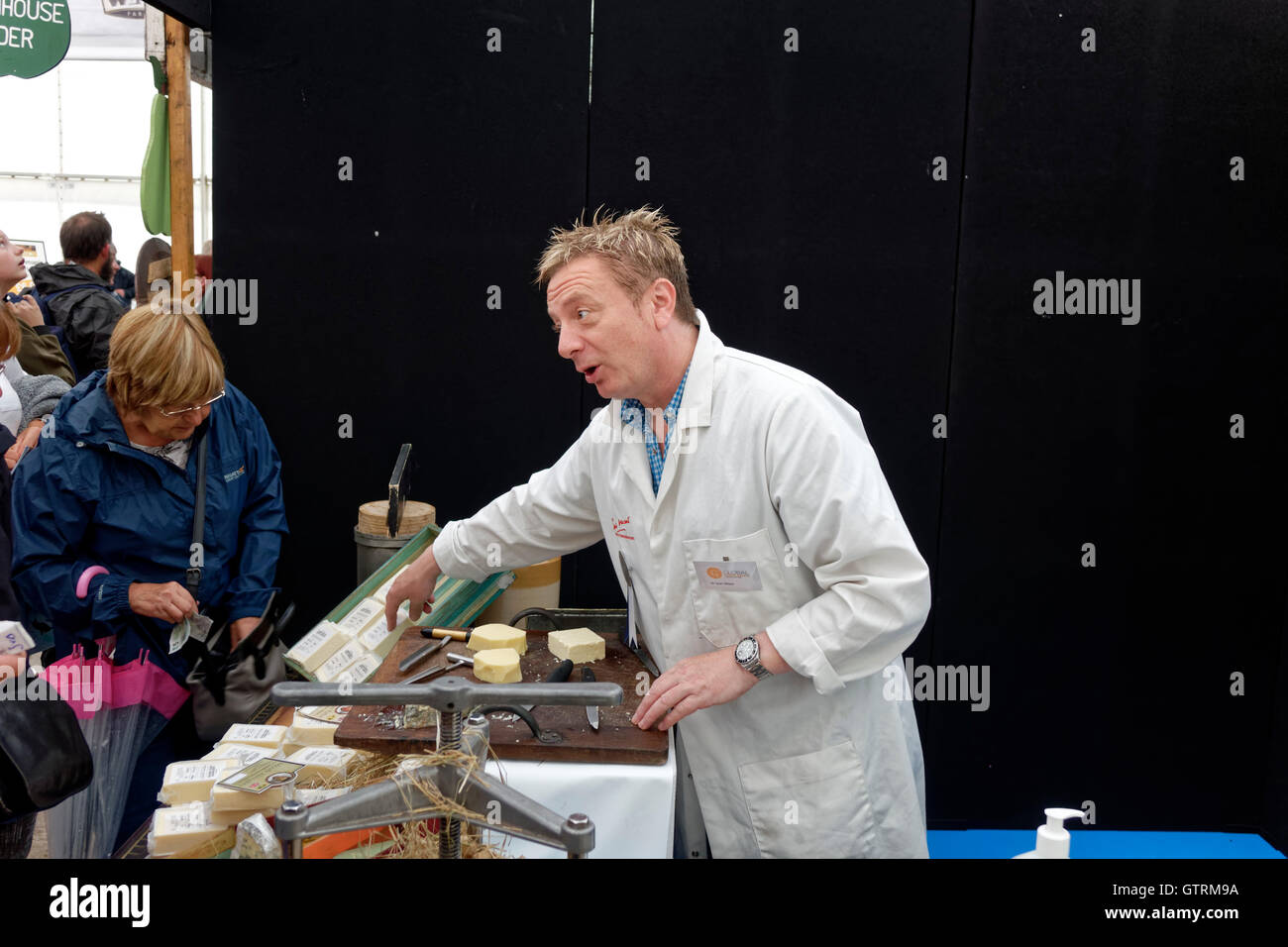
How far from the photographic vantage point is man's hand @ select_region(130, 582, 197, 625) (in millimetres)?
2559

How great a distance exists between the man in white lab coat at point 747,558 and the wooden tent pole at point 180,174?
2.10m

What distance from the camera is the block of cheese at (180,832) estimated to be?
1.82 meters

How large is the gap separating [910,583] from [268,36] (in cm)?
282

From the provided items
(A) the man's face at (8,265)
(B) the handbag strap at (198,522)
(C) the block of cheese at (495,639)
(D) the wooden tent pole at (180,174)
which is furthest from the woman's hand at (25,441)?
(C) the block of cheese at (495,639)

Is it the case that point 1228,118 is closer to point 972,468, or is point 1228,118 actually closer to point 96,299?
point 972,468

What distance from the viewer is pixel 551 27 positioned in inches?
136

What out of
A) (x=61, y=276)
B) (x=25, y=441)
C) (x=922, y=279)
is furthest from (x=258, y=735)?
(x=61, y=276)

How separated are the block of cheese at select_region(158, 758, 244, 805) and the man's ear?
3.78 feet

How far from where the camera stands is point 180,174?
12.1 feet

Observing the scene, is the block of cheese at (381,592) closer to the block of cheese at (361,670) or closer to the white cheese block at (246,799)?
the block of cheese at (361,670)

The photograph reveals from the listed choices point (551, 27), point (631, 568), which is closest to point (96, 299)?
point (551, 27)

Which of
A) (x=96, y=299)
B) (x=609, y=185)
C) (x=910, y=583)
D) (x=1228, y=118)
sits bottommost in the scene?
(x=910, y=583)
